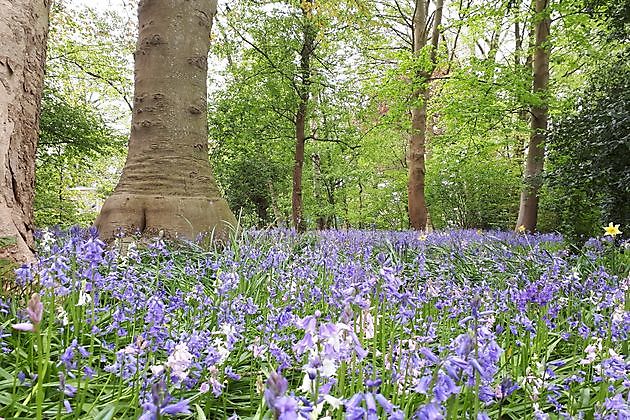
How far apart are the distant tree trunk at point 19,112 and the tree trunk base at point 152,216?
146cm

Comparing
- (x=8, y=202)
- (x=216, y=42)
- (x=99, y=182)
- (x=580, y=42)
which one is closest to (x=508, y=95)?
(x=580, y=42)

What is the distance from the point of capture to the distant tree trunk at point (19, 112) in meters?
2.71

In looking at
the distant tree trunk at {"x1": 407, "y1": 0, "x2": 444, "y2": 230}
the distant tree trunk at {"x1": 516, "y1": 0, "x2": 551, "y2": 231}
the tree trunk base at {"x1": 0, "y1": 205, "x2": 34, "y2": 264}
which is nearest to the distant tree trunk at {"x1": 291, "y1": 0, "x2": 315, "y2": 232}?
the distant tree trunk at {"x1": 407, "y1": 0, "x2": 444, "y2": 230}

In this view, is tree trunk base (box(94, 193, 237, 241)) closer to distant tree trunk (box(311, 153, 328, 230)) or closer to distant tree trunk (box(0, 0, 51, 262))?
distant tree trunk (box(0, 0, 51, 262))

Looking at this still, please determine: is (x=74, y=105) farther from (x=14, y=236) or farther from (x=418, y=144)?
(x=14, y=236)

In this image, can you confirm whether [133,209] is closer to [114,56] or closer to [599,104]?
[599,104]

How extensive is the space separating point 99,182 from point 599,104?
18942mm

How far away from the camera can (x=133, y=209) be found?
4.51 m

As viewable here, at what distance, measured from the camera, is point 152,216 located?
4.53m

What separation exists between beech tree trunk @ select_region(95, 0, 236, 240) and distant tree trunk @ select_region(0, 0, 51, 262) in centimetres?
156

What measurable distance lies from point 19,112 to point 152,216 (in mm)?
1786

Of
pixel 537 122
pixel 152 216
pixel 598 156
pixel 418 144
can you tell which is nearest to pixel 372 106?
pixel 418 144

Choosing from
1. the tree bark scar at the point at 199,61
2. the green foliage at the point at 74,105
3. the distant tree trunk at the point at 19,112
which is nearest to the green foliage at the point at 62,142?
the green foliage at the point at 74,105

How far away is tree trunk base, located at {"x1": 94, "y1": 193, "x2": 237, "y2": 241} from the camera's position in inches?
176
